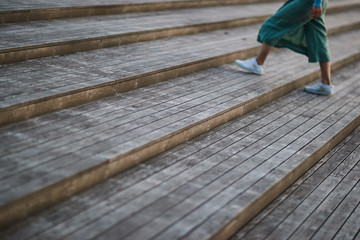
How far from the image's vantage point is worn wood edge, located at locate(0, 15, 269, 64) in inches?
134

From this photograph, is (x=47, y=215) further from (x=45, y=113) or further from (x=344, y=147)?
A: (x=344, y=147)

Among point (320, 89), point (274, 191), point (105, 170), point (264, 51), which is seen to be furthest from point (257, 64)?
point (105, 170)

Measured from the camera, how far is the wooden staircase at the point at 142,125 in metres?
2.10

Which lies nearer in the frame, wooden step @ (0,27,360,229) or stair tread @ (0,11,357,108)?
wooden step @ (0,27,360,229)

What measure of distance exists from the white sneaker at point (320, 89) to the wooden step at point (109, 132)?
0.27 metres

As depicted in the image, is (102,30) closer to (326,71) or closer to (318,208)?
(326,71)

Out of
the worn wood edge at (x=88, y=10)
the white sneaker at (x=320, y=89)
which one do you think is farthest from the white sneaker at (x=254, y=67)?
the worn wood edge at (x=88, y=10)

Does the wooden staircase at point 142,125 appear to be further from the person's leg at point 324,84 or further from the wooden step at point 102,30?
the person's leg at point 324,84

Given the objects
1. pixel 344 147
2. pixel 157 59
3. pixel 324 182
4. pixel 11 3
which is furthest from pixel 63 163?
pixel 11 3

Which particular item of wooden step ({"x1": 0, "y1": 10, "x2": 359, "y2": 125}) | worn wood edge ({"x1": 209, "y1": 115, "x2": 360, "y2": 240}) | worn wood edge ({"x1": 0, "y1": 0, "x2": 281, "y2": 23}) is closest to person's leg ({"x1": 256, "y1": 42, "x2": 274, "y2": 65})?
wooden step ({"x1": 0, "y1": 10, "x2": 359, "y2": 125})

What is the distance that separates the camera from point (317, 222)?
2492mm

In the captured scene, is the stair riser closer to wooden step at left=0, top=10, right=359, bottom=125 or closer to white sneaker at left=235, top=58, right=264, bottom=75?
wooden step at left=0, top=10, right=359, bottom=125

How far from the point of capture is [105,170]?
7.80 ft

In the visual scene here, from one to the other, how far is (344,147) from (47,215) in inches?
97.4
